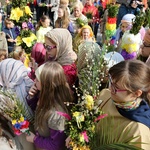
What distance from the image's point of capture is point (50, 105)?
178 centimetres

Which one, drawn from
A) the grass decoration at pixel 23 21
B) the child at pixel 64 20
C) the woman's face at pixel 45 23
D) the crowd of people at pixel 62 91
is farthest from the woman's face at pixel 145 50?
the woman's face at pixel 45 23

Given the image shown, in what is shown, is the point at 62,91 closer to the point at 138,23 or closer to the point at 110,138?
the point at 110,138

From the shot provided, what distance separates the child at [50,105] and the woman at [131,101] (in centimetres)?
41

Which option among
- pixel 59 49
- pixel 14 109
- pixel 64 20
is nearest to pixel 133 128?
pixel 14 109

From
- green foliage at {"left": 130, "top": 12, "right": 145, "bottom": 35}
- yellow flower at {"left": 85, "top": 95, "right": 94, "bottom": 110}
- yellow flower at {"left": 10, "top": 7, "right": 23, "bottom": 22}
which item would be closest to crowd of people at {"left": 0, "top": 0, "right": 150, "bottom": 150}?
yellow flower at {"left": 85, "top": 95, "right": 94, "bottom": 110}

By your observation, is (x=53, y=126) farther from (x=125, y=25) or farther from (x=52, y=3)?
(x=52, y=3)

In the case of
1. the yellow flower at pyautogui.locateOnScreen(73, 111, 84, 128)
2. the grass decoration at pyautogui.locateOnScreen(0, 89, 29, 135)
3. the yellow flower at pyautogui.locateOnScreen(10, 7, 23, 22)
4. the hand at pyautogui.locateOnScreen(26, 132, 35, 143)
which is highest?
the yellow flower at pyautogui.locateOnScreen(10, 7, 23, 22)

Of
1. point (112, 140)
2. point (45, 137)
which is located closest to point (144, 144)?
point (112, 140)

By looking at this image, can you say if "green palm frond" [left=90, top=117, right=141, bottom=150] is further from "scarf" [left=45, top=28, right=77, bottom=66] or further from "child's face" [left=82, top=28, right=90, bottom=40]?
"child's face" [left=82, top=28, right=90, bottom=40]

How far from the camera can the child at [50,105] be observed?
176cm

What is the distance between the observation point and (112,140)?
135cm

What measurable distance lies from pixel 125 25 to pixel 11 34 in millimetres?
2350

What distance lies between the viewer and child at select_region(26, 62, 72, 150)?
176 centimetres

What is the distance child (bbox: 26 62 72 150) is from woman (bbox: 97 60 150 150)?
415 millimetres
